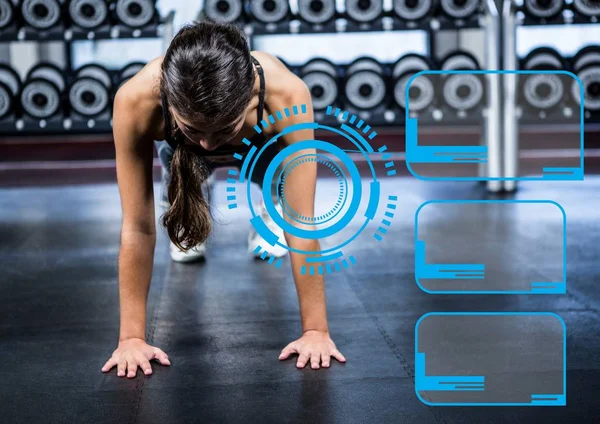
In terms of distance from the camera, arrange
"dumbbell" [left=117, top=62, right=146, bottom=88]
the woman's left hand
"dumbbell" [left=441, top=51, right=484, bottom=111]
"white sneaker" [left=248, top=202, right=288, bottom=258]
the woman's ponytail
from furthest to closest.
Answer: "dumbbell" [left=117, top=62, right=146, bottom=88] → "dumbbell" [left=441, top=51, right=484, bottom=111] → "white sneaker" [left=248, top=202, right=288, bottom=258] → the woman's left hand → the woman's ponytail

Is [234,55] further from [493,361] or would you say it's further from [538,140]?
[538,140]

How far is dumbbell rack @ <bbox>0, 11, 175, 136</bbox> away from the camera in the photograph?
13.6 ft

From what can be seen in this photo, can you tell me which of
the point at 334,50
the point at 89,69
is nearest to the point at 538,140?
the point at 334,50

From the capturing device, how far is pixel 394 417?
1.38m

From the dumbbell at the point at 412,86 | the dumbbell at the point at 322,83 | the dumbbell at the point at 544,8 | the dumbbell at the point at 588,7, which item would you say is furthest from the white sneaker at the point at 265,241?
the dumbbell at the point at 588,7

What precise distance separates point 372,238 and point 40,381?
174cm

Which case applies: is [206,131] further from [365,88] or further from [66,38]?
[66,38]

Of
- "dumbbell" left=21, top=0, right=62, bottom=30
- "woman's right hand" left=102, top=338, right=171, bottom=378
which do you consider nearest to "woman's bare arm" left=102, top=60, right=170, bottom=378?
"woman's right hand" left=102, top=338, right=171, bottom=378

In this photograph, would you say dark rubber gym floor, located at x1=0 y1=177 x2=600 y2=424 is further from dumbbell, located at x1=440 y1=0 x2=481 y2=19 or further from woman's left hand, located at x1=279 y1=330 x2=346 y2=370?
dumbbell, located at x1=440 y1=0 x2=481 y2=19

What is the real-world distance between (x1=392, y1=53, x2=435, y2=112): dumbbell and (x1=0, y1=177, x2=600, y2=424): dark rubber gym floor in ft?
3.60

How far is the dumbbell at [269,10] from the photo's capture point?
163 inches

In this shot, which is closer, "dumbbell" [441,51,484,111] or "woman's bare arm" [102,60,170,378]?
"woman's bare arm" [102,60,170,378]

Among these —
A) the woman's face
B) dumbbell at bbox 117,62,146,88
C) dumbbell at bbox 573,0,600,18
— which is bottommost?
the woman's face

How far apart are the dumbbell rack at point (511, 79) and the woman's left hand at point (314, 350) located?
103 inches
